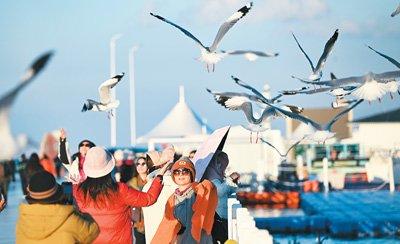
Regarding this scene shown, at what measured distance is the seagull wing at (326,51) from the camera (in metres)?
16.3

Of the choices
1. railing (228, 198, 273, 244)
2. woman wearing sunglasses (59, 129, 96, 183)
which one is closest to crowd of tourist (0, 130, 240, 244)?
railing (228, 198, 273, 244)

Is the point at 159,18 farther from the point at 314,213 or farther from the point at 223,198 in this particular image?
the point at 314,213

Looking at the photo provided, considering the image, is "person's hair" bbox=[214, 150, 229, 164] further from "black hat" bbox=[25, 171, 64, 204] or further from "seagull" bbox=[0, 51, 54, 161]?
"black hat" bbox=[25, 171, 64, 204]

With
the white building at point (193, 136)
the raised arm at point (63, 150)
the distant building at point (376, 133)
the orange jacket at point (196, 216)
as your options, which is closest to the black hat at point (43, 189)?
the orange jacket at point (196, 216)

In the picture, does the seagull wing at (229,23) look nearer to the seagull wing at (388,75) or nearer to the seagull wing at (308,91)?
the seagull wing at (308,91)

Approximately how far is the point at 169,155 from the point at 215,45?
207 inches

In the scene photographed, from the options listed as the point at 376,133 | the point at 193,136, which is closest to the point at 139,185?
the point at 193,136

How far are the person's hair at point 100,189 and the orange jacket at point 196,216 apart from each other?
0.73 meters

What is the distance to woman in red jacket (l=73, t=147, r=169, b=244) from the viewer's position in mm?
8516

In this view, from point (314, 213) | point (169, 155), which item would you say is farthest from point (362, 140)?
point (169, 155)

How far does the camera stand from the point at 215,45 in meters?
16.2

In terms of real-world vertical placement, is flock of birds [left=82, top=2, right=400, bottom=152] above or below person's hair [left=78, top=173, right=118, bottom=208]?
above

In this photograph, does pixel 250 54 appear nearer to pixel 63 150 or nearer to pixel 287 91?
pixel 287 91

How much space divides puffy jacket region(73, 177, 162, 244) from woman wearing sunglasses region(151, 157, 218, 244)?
487 mm
